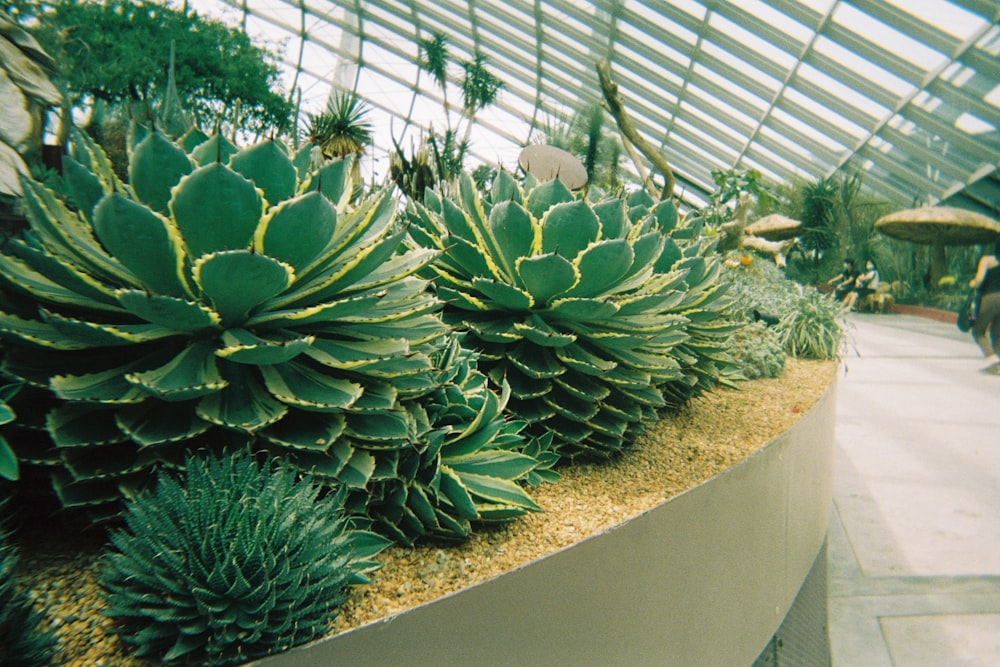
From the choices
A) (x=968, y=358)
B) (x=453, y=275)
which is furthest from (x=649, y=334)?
(x=968, y=358)

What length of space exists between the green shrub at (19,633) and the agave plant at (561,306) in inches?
44.0

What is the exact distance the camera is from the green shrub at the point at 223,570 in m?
0.92

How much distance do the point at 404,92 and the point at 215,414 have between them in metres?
31.3

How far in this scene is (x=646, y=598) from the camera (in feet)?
4.91

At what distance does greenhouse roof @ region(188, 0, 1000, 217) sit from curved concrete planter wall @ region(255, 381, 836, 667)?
3.06 metres

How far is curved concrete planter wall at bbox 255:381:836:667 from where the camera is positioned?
105 cm

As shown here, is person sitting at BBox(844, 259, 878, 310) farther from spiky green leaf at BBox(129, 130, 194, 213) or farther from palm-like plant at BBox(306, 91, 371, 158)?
spiky green leaf at BBox(129, 130, 194, 213)

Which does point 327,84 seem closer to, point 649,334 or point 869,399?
point 869,399

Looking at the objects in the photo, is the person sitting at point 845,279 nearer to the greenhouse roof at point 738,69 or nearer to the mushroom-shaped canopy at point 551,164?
the greenhouse roof at point 738,69

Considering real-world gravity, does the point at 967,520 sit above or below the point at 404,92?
below

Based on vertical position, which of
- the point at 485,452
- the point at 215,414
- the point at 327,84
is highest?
the point at 327,84

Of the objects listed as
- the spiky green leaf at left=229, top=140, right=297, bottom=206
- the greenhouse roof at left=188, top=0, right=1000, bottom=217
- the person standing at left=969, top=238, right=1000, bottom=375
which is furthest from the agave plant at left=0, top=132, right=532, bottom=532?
the person standing at left=969, top=238, right=1000, bottom=375

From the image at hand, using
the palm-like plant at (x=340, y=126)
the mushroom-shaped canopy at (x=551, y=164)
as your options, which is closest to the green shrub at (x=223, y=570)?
the mushroom-shaped canopy at (x=551, y=164)

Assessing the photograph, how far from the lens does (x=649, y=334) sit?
73.6 inches
